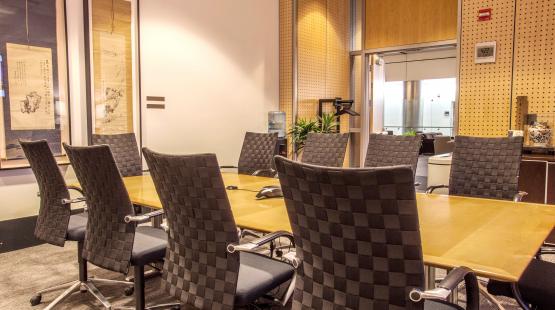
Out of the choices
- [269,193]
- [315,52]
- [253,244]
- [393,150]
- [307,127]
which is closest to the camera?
[253,244]

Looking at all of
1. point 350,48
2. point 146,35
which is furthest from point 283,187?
point 350,48

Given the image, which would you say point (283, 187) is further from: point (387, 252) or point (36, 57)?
point (36, 57)

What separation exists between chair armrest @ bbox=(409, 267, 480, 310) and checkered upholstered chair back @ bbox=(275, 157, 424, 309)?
0.11 ft

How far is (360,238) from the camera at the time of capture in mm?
1201

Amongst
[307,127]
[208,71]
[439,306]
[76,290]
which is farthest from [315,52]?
[439,306]

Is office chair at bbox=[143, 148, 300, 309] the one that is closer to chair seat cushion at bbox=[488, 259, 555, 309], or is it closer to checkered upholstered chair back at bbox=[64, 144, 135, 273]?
checkered upholstered chair back at bbox=[64, 144, 135, 273]

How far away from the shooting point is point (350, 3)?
697 cm

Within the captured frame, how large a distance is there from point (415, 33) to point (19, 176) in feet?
17.5

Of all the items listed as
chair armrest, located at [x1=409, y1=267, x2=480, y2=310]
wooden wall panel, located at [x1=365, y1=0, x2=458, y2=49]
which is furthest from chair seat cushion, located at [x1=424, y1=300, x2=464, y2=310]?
wooden wall panel, located at [x1=365, y1=0, x2=458, y2=49]

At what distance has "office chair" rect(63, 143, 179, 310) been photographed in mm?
2160

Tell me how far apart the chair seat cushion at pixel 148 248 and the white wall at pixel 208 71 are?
94.0 inches

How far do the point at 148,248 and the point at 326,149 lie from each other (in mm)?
1958

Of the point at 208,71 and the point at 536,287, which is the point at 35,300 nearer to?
the point at 536,287

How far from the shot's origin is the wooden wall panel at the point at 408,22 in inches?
235
